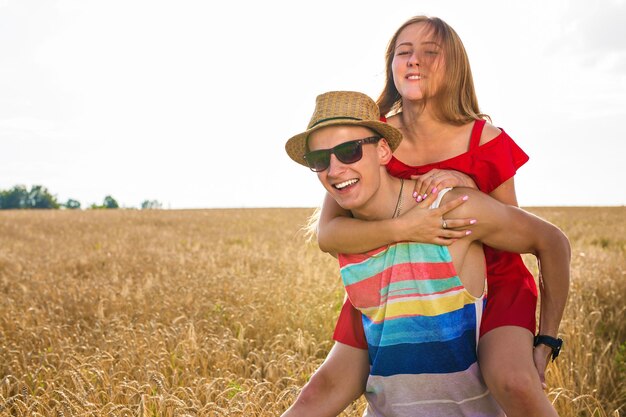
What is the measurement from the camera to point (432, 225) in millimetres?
2787

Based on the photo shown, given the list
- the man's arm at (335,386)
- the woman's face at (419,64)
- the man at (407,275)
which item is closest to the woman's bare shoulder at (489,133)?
the woman's face at (419,64)

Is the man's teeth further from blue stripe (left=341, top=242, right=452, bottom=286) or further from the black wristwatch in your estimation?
the black wristwatch

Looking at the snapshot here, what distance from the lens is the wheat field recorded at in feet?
12.5

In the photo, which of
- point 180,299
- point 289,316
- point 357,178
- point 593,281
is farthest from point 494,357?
point 593,281

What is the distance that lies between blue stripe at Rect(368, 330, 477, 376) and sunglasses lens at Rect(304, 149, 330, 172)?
0.89 meters

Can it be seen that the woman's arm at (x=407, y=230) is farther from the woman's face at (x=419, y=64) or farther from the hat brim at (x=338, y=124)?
the woman's face at (x=419, y=64)

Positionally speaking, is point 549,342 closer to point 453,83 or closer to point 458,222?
point 458,222

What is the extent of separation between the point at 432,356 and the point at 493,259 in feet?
2.13

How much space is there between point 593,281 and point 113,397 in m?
6.31

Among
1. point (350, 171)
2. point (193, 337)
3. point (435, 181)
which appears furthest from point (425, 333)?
point (193, 337)

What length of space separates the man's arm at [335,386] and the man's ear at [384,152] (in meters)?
0.98

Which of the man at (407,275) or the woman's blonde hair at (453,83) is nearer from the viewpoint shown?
the man at (407,275)

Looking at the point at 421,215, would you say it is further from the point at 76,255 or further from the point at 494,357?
the point at 76,255

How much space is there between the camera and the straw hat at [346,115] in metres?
2.91
